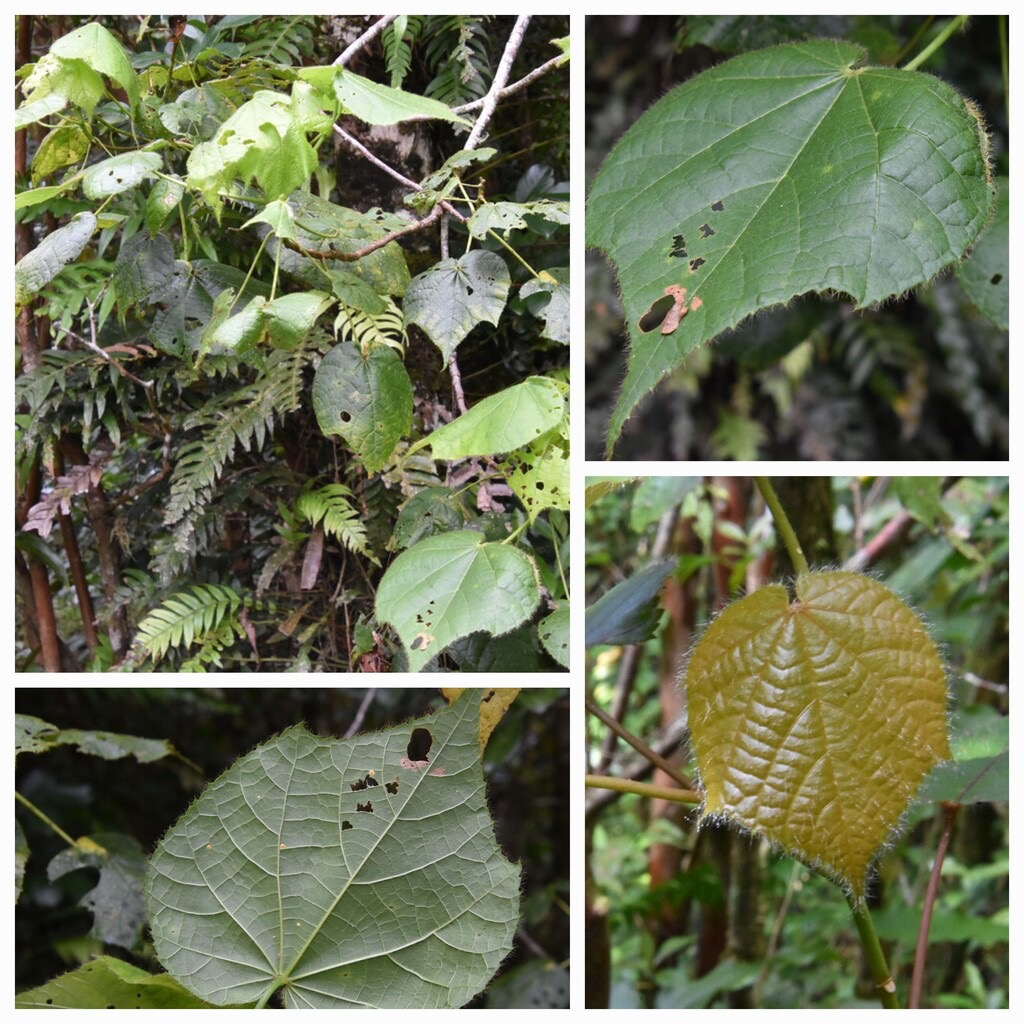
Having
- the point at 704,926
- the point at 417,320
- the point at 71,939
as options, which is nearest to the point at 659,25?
the point at 417,320

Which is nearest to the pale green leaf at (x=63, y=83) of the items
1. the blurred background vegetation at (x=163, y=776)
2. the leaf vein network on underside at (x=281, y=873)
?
the leaf vein network on underside at (x=281, y=873)

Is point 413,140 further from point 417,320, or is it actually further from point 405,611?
point 405,611

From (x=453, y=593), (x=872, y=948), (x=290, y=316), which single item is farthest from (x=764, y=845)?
(x=290, y=316)

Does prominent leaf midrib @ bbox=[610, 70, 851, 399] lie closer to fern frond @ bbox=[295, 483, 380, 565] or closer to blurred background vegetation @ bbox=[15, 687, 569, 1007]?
fern frond @ bbox=[295, 483, 380, 565]

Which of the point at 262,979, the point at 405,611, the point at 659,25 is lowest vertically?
the point at 262,979

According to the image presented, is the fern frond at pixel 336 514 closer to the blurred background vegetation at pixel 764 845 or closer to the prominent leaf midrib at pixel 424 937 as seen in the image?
the prominent leaf midrib at pixel 424 937

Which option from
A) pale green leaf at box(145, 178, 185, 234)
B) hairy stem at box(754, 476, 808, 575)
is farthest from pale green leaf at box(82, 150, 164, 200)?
hairy stem at box(754, 476, 808, 575)
